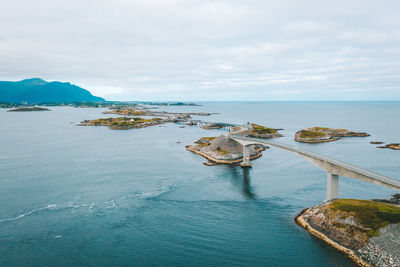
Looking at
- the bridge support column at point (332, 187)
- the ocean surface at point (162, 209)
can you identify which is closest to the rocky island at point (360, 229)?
the ocean surface at point (162, 209)

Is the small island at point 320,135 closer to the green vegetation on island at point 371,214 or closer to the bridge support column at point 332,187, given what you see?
the bridge support column at point 332,187

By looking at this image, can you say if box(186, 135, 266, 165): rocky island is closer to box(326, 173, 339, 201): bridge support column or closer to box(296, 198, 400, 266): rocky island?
box(326, 173, 339, 201): bridge support column

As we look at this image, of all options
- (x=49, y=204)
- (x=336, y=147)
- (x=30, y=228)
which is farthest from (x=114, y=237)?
(x=336, y=147)

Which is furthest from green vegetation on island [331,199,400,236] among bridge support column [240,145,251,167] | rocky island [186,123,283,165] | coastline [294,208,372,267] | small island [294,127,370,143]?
small island [294,127,370,143]

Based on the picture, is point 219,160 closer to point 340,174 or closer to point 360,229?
point 340,174

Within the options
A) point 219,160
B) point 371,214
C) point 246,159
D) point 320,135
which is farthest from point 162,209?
point 320,135

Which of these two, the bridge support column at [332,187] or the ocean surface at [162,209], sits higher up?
the bridge support column at [332,187]

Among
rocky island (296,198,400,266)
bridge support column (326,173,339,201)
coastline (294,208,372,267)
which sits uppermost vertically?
bridge support column (326,173,339,201)

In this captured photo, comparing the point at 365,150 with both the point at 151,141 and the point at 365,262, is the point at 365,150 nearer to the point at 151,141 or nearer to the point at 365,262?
the point at 365,262
